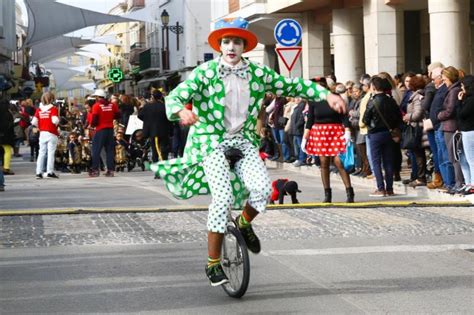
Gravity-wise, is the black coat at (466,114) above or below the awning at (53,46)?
below

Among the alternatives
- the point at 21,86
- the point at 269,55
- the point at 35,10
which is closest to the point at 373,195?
the point at 269,55

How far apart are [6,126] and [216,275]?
17223mm

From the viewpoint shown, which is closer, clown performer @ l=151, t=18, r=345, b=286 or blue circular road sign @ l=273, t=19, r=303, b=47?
clown performer @ l=151, t=18, r=345, b=286

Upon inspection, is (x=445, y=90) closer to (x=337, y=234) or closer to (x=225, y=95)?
(x=337, y=234)

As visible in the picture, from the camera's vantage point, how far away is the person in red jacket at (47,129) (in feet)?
85.6

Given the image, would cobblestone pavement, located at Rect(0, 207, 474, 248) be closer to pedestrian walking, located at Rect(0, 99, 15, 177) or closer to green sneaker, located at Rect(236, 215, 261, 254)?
green sneaker, located at Rect(236, 215, 261, 254)

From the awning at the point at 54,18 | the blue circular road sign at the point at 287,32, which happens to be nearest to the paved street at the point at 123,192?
the blue circular road sign at the point at 287,32

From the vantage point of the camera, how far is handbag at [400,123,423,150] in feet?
61.3

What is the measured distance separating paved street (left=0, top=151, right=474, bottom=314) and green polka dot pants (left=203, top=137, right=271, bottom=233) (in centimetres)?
56

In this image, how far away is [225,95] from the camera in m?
8.88

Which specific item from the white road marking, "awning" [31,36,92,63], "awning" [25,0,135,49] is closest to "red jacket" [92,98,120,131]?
the white road marking

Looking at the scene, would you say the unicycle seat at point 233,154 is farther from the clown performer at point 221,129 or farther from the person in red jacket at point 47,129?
the person in red jacket at point 47,129

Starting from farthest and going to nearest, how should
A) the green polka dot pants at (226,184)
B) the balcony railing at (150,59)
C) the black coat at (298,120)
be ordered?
the balcony railing at (150,59), the black coat at (298,120), the green polka dot pants at (226,184)

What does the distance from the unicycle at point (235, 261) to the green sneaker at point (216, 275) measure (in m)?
0.06
